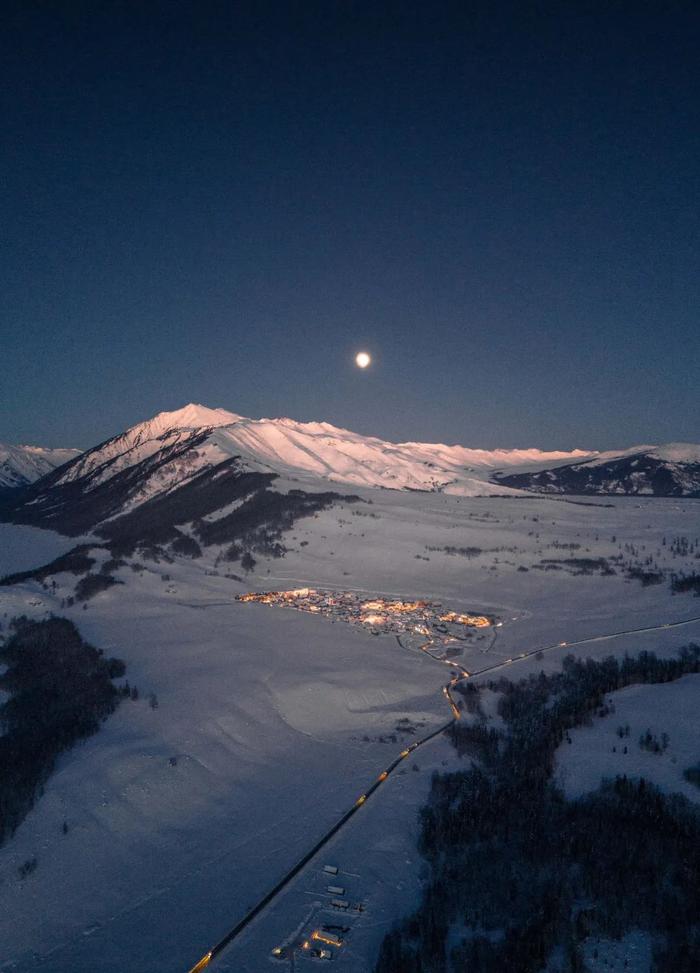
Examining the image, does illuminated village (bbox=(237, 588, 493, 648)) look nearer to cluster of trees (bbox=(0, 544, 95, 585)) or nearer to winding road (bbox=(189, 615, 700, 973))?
winding road (bbox=(189, 615, 700, 973))

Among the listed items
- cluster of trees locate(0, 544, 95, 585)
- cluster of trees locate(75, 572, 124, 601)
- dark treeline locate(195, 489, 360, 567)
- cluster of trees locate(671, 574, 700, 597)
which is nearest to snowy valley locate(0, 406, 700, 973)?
cluster of trees locate(75, 572, 124, 601)

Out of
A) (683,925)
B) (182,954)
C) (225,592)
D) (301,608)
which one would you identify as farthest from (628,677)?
(225,592)

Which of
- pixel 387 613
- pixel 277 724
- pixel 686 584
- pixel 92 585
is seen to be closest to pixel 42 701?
pixel 277 724

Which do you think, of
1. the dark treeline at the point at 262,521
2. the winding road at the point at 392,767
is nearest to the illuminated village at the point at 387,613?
the winding road at the point at 392,767

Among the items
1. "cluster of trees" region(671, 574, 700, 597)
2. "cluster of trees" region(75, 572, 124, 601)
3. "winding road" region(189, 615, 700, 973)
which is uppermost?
"cluster of trees" region(75, 572, 124, 601)

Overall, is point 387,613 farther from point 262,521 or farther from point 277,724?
point 262,521

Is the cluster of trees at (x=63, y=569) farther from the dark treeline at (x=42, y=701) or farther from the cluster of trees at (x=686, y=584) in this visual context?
the cluster of trees at (x=686, y=584)

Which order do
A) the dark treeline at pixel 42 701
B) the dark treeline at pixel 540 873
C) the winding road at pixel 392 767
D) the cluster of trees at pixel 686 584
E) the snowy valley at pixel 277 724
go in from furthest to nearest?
1. the cluster of trees at pixel 686 584
2. the dark treeline at pixel 42 701
3. the snowy valley at pixel 277 724
4. the winding road at pixel 392 767
5. the dark treeline at pixel 540 873
